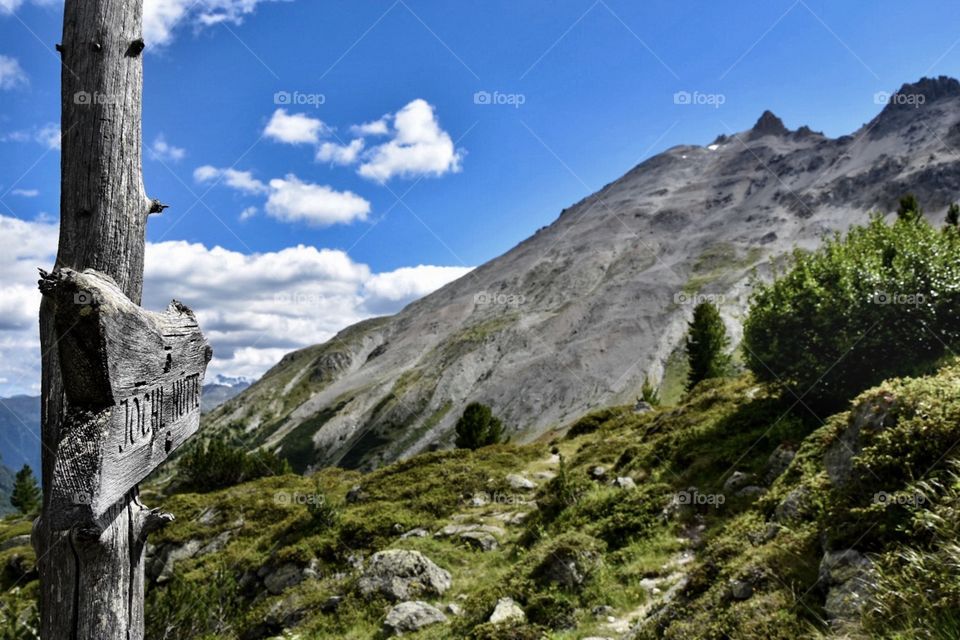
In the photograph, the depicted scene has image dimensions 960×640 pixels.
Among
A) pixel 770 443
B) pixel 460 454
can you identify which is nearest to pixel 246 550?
pixel 460 454

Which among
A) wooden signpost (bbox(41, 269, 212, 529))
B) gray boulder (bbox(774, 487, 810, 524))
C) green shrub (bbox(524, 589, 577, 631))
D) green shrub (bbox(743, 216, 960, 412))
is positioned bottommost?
green shrub (bbox(524, 589, 577, 631))

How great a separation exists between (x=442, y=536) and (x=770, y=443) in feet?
34.9

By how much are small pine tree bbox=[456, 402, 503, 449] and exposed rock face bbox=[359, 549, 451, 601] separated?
35221mm

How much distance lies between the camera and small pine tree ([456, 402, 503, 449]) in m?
51.1

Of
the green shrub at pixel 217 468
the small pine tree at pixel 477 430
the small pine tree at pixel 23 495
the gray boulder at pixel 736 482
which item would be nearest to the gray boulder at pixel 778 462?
the gray boulder at pixel 736 482

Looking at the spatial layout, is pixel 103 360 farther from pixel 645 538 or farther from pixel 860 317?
pixel 860 317

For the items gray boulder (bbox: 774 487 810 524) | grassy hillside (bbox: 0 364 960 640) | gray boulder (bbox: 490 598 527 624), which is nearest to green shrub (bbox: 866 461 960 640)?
grassy hillside (bbox: 0 364 960 640)

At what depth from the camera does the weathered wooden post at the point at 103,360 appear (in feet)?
7.15

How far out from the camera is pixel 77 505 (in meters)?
2.19

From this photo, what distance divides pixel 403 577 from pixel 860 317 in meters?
15.5

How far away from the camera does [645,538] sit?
14.3m

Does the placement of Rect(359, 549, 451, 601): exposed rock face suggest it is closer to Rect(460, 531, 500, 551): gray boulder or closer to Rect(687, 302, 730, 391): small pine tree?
Rect(460, 531, 500, 551): gray boulder

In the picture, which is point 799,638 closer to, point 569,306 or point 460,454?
point 460,454

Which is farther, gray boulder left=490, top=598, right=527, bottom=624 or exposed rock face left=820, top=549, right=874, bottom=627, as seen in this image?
gray boulder left=490, top=598, right=527, bottom=624
